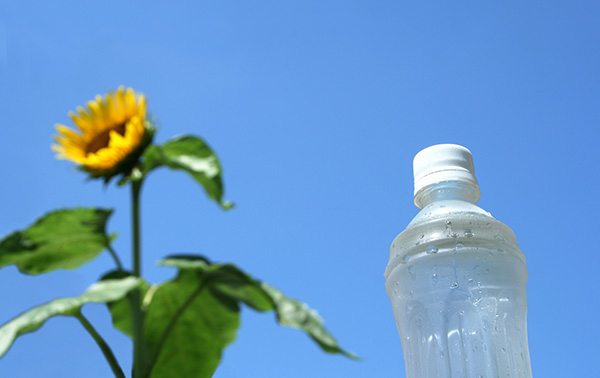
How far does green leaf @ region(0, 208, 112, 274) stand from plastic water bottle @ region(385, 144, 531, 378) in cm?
104

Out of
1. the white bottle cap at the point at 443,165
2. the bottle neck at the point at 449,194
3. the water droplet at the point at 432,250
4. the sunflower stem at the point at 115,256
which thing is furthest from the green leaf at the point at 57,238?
the water droplet at the point at 432,250

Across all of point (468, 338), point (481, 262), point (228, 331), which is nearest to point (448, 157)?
point (481, 262)

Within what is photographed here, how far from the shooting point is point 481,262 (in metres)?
1.57

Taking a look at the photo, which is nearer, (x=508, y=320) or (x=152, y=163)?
(x=152, y=163)

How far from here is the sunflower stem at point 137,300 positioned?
0.42 m

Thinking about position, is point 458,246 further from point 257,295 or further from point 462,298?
point 257,295

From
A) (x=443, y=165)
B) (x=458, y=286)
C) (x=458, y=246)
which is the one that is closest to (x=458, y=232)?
(x=458, y=246)

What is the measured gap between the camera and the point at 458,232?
162cm

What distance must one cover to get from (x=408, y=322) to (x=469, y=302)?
0.17m

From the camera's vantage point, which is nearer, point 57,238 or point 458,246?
point 57,238

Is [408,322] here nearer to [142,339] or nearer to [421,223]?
[421,223]

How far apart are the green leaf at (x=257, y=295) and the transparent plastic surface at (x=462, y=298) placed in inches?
47.0

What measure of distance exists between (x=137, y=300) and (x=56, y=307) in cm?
5

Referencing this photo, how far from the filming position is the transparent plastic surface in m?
1.50
